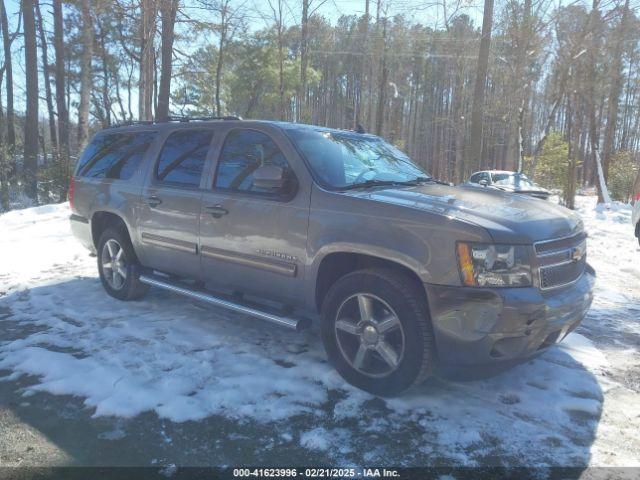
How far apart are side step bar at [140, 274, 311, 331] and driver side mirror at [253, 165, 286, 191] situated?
3.31 feet

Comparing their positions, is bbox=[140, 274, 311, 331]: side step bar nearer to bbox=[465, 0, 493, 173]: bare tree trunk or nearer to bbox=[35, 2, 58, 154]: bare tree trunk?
bbox=[465, 0, 493, 173]: bare tree trunk

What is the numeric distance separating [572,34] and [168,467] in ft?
62.8

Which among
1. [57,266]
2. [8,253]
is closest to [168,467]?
[57,266]

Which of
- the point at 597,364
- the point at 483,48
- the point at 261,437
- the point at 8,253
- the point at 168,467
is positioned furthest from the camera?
the point at 483,48

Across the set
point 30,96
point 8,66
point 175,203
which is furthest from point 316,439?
point 8,66

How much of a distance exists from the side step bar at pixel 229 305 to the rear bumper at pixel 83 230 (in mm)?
1138

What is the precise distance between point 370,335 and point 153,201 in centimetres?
275

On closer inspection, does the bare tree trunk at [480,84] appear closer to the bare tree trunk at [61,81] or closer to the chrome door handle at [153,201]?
the chrome door handle at [153,201]

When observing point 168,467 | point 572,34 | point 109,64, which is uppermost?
point 109,64

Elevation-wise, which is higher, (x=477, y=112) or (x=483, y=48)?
(x=483, y=48)

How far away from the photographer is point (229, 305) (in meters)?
4.17

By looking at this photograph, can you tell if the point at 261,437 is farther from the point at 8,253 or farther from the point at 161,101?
the point at 161,101

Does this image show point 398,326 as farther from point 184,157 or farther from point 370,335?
point 184,157

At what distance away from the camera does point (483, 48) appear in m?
14.3
